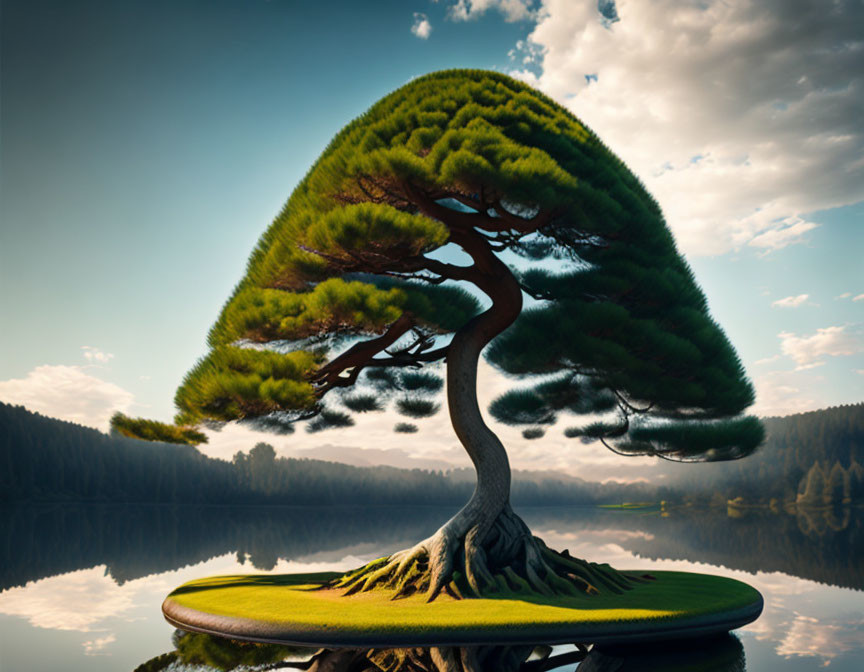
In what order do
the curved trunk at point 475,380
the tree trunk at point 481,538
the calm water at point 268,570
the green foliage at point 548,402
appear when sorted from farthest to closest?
the green foliage at point 548,402 → the curved trunk at point 475,380 → the tree trunk at point 481,538 → the calm water at point 268,570

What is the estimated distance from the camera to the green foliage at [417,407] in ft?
29.9

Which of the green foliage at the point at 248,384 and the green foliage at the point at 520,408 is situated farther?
the green foliage at the point at 520,408

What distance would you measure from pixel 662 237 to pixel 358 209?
3.65 m

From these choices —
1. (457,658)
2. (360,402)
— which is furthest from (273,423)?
Answer: (457,658)

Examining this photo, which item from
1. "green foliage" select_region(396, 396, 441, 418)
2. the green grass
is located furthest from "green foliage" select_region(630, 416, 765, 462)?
"green foliage" select_region(396, 396, 441, 418)

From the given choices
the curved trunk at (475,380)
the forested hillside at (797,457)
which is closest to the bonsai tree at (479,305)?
the curved trunk at (475,380)

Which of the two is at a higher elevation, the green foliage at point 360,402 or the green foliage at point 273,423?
the green foliage at point 360,402

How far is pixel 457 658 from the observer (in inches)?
185

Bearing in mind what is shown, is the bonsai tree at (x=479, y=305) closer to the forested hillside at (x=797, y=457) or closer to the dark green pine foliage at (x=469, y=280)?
the dark green pine foliage at (x=469, y=280)

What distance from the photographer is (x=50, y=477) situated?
46.7 metres

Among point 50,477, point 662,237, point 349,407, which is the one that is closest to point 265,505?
point 50,477

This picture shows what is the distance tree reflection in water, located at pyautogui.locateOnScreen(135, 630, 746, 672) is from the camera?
4520 millimetres

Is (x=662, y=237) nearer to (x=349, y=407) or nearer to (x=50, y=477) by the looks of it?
(x=349, y=407)

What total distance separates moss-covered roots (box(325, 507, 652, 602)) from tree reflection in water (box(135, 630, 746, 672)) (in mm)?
1070
